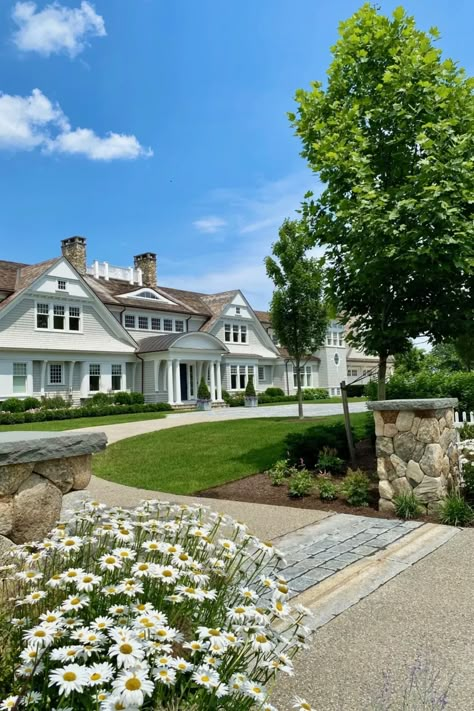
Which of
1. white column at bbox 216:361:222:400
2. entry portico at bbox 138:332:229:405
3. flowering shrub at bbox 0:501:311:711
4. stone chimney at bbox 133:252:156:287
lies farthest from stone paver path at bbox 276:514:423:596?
stone chimney at bbox 133:252:156:287

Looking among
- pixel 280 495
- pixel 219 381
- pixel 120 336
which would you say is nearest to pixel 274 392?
pixel 219 381

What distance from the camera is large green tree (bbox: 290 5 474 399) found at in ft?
23.6

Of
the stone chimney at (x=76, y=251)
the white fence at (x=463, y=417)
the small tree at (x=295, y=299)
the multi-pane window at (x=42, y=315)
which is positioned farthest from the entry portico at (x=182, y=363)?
the white fence at (x=463, y=417)

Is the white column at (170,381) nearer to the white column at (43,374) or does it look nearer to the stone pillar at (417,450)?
the white column at (43,374)

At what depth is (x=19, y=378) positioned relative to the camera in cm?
2655

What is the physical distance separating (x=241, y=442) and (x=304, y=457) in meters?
3.28

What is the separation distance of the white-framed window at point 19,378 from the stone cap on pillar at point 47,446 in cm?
2454

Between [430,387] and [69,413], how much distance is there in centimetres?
1675

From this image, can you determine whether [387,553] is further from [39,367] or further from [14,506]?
[39,367]

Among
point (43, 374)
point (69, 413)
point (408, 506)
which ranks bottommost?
point (408, 506)

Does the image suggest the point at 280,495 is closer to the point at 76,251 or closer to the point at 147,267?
the point at 76,251

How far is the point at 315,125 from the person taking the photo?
27.8 ft

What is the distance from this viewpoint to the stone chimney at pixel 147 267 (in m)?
38.4

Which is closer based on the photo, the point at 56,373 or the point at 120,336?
the point at 56,373
